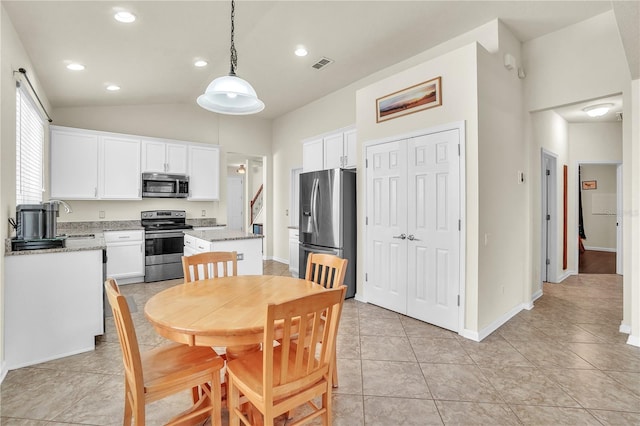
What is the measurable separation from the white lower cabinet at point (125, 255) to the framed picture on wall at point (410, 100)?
406 centimetres

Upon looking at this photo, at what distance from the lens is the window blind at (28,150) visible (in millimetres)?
3043

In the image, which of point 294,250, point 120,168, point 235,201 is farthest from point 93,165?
point 235,201

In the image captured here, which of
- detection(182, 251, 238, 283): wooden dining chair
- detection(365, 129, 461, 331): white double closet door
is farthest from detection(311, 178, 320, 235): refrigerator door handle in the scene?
detection(182, 251, 238, 283): wooden dining chair

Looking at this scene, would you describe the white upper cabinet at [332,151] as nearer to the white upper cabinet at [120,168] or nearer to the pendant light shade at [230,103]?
the pendant light shade at [230,103]

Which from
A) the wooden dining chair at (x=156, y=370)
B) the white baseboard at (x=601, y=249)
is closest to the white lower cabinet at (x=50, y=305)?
the wooden dining chair at (x=156, y=370)

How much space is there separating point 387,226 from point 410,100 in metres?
1.45

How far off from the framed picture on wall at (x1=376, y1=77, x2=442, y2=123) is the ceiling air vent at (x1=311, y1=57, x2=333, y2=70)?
3.58 ft

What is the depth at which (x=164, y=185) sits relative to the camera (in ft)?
17.6

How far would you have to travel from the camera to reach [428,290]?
337 centimetres

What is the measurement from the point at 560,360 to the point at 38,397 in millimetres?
3861

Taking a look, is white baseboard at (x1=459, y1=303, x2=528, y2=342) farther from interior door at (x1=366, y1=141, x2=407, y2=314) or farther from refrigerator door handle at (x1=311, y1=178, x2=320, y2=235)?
refrigerator door handle at (x1=311, y1=178, x2=320, y2=235)

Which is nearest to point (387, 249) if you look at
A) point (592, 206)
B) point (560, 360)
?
point (560, 360)

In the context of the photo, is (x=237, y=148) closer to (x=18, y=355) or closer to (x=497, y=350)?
(x=18, y=355)

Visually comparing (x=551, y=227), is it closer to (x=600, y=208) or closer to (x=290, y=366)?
(x=600, y=208)
